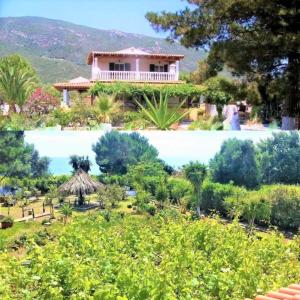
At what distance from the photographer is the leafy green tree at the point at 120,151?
6.79 m

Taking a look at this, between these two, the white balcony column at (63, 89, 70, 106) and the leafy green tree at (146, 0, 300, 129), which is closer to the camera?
the white balcony column at (63, 89, 70, 106)

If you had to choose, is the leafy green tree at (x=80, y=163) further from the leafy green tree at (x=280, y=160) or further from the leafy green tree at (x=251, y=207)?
the leafy green tree at (x=280, y=160)

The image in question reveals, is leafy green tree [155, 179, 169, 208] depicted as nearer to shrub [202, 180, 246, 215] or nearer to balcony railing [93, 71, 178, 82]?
shrub [202, 180, 246, 215]

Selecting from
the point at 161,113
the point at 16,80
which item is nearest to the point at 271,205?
the point at 161,113

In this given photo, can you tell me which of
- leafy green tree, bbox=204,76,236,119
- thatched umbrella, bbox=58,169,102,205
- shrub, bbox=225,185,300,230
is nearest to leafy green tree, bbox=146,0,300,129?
leafy green tree, bbox=204,76,236,119

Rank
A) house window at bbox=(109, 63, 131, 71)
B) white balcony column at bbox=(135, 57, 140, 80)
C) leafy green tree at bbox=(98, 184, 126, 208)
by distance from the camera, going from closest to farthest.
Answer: house window at bbox=(109, 63, 131, 71) < white balcony column at bbox=(135, 57, 140, 80) < leafy green tree at bbox=(98, 184, 126, 208)

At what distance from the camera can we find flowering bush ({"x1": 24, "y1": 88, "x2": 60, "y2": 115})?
21.5ft

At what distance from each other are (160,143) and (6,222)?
5.41ft

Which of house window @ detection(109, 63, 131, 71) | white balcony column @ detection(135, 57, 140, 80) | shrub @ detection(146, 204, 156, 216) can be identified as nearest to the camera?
house window @ detection(109, 63, 131, 71)

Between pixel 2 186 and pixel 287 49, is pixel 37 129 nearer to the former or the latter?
pixel 2 186

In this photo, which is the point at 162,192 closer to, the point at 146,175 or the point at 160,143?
the point at 146,175

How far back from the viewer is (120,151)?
271 inches

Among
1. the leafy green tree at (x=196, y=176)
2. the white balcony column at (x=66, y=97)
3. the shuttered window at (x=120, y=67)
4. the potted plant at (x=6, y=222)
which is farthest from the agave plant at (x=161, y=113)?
the potted plant at (x=6, y=222)

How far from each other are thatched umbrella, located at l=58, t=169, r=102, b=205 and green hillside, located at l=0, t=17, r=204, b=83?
0.98 metres
